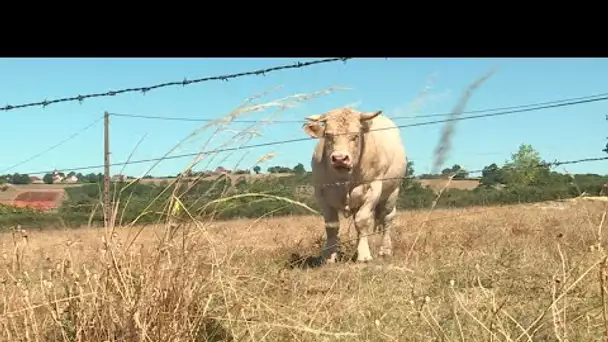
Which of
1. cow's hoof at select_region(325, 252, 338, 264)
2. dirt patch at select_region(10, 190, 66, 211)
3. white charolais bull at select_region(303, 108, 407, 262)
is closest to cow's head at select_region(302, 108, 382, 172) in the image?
white charolais bull at select_region(303, 108, 407, 262)

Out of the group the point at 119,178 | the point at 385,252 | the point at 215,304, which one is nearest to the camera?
the point at 215,304

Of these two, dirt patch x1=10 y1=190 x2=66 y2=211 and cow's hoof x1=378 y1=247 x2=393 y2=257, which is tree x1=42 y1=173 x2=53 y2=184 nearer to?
dirt patch x1=10 y1=190 x2=66 y2=211

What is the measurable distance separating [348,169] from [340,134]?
437 millimetres

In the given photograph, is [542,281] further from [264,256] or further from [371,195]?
[371,195]

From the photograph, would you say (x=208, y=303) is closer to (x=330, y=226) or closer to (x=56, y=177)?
(x=56, y=177)

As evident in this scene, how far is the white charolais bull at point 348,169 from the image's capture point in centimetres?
829

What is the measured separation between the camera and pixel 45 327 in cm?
360

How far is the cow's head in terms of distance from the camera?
8.18 metres

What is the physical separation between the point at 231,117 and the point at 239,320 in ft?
3.34

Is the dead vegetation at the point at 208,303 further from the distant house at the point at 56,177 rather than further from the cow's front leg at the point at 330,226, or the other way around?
the cow's front leg at the point at 330,226

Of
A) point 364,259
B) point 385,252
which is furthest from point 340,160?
point 385,252

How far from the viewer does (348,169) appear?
8367 millimetres
